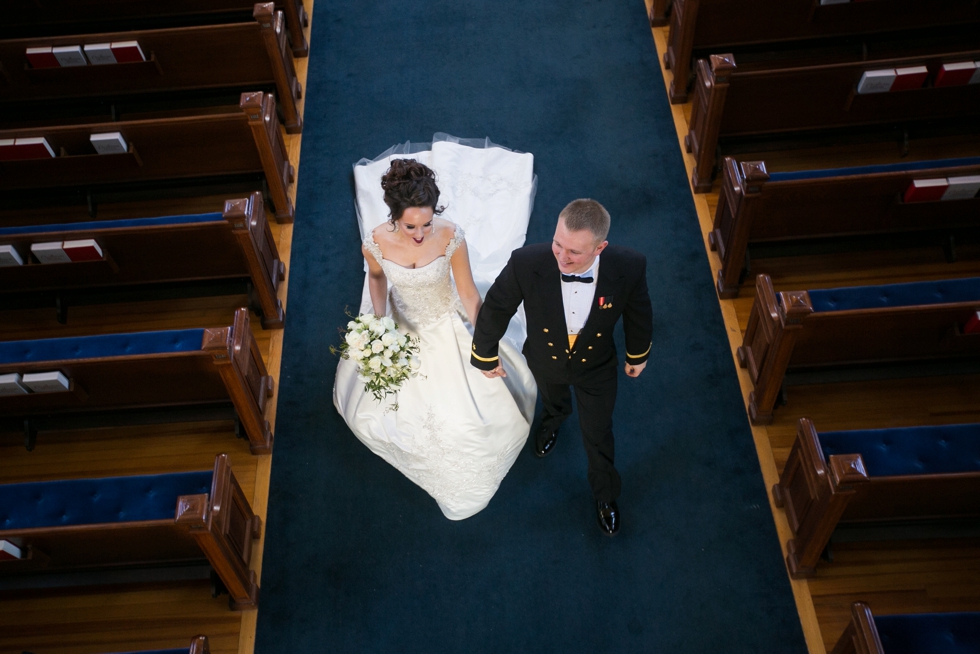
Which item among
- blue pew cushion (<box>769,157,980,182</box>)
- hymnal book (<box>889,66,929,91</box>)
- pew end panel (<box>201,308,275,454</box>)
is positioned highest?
hymnal book (<box>889,66,929,91</box>)

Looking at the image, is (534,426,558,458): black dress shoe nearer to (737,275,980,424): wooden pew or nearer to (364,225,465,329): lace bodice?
(364,225,465,329): lace bodice

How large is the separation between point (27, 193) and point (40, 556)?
2654 mm

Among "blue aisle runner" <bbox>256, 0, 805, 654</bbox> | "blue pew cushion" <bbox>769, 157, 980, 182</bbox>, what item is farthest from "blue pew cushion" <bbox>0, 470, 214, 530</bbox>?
"blue pew cushion" <bbox>769, 157, 980, 182</bbox>

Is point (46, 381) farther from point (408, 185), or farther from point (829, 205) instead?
point (829, 205)

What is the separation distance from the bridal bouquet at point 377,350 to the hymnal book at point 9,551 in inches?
62.2

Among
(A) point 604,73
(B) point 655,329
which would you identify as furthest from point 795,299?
(A) point 604,73

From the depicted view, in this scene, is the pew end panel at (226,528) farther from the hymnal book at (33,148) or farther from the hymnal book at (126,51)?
the hymnal book at (126,51)

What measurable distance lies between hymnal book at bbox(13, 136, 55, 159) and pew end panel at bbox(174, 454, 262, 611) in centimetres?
240

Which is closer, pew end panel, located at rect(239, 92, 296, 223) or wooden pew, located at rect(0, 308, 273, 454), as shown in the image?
wooden pew, located at rect(0, 308, 273, 454)

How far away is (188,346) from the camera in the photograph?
430 centimetres

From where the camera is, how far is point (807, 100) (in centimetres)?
500

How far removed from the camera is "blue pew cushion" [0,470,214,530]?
384 cm

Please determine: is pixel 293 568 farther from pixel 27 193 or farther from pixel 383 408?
pixel 27 193

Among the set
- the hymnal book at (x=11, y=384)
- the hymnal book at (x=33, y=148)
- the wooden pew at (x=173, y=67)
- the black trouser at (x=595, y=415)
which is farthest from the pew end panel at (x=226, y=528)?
the wooden pew at (x=173, y=67)
